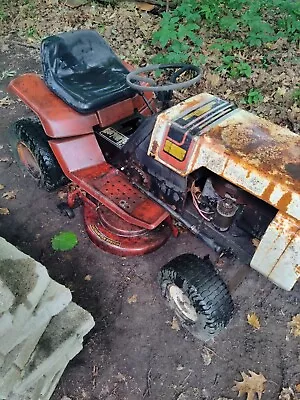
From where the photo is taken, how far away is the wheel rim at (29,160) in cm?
337

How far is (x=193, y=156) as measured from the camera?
239 cm

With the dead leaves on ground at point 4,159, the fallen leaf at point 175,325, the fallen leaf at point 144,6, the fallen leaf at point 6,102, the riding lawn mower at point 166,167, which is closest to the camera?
the riding lawn mower at point 166,167

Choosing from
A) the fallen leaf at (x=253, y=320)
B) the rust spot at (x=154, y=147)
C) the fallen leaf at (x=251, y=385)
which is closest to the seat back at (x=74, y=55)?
the rust spot at (x=154, y=147)

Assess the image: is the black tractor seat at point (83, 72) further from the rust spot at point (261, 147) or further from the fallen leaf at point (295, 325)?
the fallen leaf at point (295, 325)

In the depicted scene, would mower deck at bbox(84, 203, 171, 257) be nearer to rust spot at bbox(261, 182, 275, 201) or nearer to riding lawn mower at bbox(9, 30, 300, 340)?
riding lawn mower at bbox(9, 30, 300, 340)

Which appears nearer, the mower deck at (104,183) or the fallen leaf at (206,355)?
the fallen leaf at (206,355)

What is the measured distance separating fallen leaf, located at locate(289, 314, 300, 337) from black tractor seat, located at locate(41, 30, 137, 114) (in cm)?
169

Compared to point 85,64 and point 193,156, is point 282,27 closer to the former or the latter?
point 85,64

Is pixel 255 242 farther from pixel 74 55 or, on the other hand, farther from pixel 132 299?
pixel 74 55

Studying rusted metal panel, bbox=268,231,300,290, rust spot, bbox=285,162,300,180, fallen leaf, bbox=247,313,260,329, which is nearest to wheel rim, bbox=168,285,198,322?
fallen leaf, bbox=247,313,260,329

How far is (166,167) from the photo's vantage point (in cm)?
261

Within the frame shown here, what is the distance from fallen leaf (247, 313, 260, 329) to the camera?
274cm

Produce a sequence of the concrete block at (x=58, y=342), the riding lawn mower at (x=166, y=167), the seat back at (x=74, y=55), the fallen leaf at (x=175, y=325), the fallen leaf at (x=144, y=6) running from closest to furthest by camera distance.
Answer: the concrete block at (x=58, y=342) < the riding lawn mower at (x=166, y=167) < the fallen leaf at (x=175, y=325) < the seat back at (x=74, y=55) < the fallen leaf at (x=144, y=6)

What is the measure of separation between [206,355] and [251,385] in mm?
273
